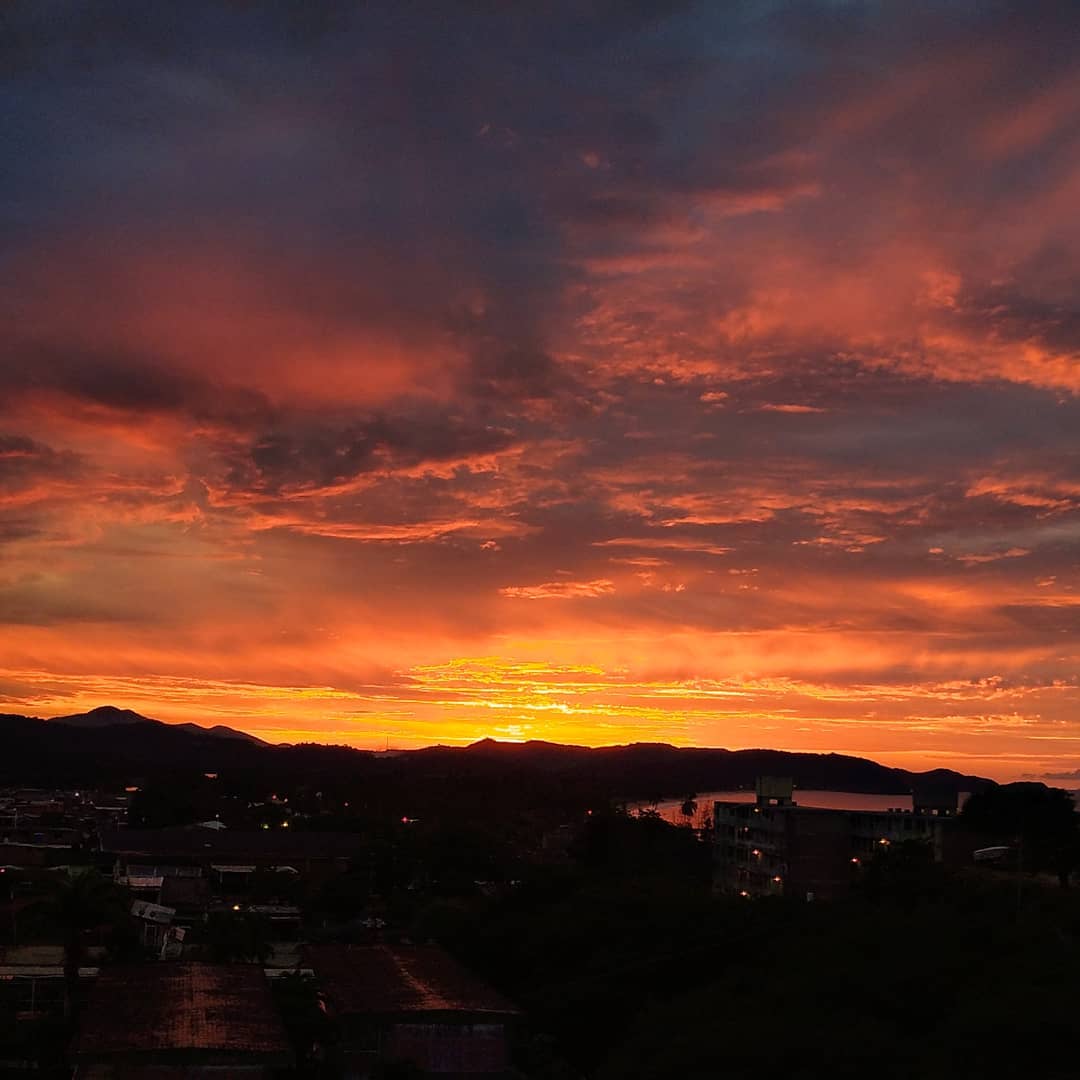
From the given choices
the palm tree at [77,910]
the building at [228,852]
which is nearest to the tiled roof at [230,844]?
the building at [228,852]

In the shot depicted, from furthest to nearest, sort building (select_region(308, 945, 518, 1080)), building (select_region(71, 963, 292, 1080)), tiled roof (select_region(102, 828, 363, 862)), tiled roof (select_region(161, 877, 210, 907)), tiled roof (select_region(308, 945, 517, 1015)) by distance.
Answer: tiled roof (select_region(102, 828, 363, 862)), tiled roof (select_region(161, 877, 210, 907)), tiled roof (select_region(308, 945, 517, 1015)), building (select_region(308, 945, 518, 1080)), building (select_region(71, 963, 292, 1080))

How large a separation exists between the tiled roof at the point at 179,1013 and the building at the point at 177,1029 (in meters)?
0.02

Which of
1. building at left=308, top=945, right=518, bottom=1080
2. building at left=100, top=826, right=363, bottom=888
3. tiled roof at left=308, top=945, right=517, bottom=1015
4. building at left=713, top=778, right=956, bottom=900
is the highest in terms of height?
building at left=713, top=778, right=956, bottom=900

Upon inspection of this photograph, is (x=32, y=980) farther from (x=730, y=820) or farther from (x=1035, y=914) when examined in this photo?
(x=730, y=820)

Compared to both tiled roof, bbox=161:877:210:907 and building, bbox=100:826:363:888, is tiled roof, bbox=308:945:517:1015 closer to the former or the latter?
tiled roof, bbox=161:877:210:907

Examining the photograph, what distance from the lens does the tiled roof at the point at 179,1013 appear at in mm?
29703

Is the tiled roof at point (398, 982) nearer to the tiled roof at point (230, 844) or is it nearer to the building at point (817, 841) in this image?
the building at point (817, 841)

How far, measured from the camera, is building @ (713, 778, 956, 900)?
206 feet

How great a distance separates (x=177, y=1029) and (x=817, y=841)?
135 feet

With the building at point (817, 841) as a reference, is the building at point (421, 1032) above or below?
below

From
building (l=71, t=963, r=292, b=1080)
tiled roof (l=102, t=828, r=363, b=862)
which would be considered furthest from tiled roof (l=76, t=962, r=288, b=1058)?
tiled roof (l=102, t=828, r=363, b=862)

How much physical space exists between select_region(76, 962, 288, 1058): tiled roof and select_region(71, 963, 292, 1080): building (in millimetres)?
23

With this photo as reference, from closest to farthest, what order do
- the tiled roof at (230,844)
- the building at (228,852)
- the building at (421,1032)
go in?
the building at (421,1032)
the building at (228,852)
the tiled roof at (230,844)

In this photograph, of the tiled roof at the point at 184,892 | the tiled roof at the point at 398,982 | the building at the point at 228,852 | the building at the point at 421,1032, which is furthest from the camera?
the building at the point at 228,852
